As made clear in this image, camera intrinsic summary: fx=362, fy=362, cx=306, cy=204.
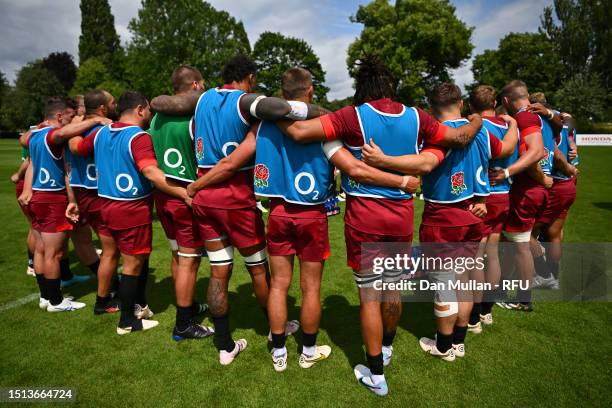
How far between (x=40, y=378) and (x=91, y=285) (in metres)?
2.45

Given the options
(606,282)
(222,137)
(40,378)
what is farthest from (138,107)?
(606,282)

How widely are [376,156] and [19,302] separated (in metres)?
5.26

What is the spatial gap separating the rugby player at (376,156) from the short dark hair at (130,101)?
6.80 feet

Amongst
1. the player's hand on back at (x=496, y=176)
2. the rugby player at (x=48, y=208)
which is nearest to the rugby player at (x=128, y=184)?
the rugby player at (x=48, y=208)

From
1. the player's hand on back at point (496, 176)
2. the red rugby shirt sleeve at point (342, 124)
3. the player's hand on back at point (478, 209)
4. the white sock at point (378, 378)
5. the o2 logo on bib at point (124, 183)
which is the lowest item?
the white sock at point (378, 378)

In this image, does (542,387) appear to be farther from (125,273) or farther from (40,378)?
(40,378)

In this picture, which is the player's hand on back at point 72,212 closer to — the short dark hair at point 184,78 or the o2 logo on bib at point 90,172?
the o2 logo on bib at point 90,172

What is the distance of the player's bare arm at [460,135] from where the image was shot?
308 cm

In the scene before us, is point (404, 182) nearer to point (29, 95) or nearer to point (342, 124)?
point (342, 124)

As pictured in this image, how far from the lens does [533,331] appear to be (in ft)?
13.6

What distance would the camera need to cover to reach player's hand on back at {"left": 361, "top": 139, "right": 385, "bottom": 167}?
2865 mm

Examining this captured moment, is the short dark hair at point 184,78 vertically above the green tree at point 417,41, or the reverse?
Result: the green tree at point 417,41

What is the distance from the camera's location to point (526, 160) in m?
4.02
